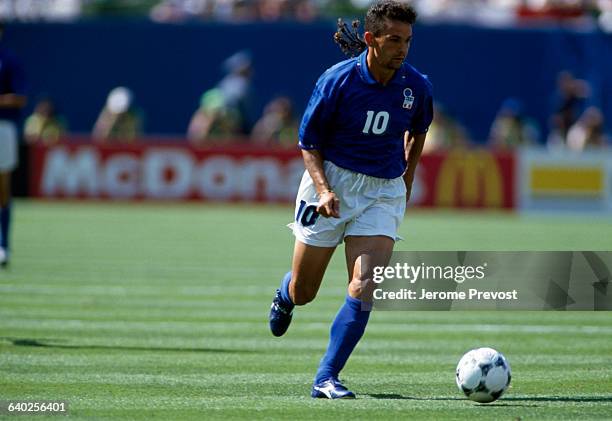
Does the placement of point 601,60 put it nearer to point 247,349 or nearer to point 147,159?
point 147,159

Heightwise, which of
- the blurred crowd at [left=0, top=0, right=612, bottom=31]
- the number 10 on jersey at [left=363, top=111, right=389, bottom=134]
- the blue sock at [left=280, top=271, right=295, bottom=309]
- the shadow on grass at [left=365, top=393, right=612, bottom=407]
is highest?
the blurred crowd at [left=0, top=0, right=612, bottom=31]

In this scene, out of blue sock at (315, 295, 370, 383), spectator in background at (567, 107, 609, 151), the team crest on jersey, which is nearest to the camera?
blue sock at (315, 295, 370, 383)

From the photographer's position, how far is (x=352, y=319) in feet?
25.2

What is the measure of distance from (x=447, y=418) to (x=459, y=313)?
5751 millimetres

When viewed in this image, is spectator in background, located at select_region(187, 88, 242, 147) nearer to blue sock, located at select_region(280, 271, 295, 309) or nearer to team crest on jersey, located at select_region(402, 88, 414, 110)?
blue sock, located at select_region(280, 271, 295, 309)

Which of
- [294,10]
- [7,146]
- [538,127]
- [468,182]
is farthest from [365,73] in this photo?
[294,10]

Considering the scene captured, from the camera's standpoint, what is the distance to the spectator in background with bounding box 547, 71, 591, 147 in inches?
1195

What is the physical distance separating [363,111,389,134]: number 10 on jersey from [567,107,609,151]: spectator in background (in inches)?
769

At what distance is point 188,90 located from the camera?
3294 cm

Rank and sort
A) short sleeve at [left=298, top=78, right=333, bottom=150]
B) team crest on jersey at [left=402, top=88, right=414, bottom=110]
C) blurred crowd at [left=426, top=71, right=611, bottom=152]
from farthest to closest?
blurred crowd at [left=426, top=71, right=611, bottom=152]
team crest on jersey at [left=402, top=88, right=414, bottom=110]
short sleeve at [left=298, top=78, right=333, bottom=150]

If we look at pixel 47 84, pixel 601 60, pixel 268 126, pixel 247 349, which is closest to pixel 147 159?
pixel 268 126

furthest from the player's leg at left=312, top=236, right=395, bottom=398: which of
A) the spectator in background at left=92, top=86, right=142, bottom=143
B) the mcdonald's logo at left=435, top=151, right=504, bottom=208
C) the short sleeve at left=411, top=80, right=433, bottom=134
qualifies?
the spectator in background at left=92, top=86, right=142, bottom=143

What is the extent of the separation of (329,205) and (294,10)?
1010 inches

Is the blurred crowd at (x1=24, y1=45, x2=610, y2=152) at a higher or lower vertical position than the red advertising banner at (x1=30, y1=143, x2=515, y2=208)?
higher
